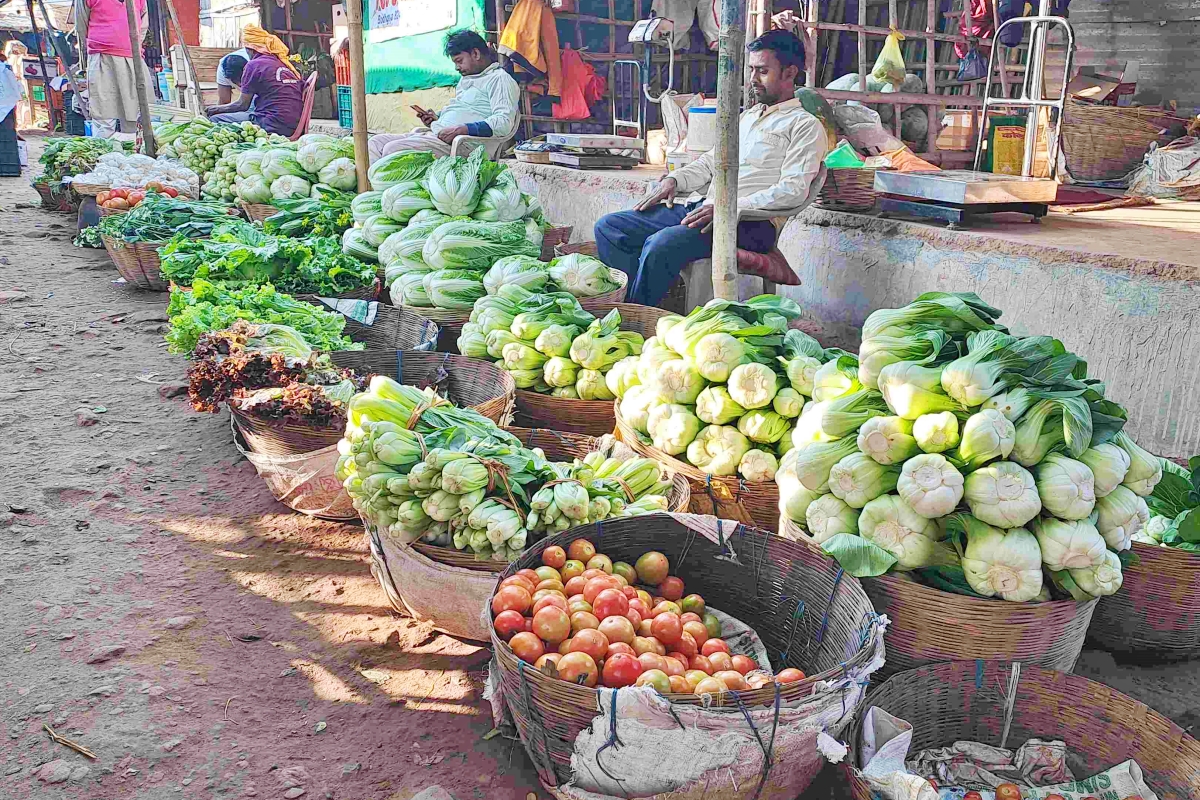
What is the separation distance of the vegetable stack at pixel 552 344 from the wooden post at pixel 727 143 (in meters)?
0.47

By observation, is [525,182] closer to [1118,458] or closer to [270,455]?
[270,455]

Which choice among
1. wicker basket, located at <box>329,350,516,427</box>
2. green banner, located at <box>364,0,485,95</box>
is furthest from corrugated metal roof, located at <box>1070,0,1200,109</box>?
wicker basket, located at <box>329,350,516,427</box>

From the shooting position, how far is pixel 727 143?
3262mm

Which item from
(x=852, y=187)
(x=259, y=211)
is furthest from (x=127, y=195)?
(x=852, y=187)

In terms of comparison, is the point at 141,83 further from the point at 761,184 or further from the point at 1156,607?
the point at 1156,607

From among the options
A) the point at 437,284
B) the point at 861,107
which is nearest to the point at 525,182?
the point at 861,107

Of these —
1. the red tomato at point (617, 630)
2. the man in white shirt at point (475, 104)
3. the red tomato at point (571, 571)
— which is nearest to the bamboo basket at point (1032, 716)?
the red tomato at point (617, 630)

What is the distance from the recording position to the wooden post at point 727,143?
3.06 metres

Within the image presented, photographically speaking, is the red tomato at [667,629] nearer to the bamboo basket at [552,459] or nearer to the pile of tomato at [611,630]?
the pile of tomato at [611,630]

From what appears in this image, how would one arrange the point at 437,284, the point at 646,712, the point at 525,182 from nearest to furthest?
the point at 646,712 < the point at 437,284 < the point at 525,182

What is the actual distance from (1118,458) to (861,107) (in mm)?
5563

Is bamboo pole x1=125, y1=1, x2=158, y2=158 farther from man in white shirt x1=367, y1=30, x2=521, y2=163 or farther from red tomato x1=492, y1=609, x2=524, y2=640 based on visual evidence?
Result: red tomato x1=492, y1=609, x2=524, y2=640

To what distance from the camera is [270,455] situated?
329 cm

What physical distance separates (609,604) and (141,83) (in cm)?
997
